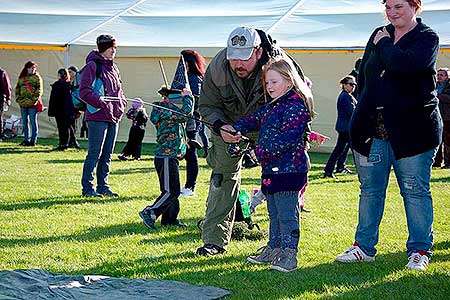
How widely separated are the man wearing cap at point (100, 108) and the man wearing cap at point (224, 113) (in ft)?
9.91

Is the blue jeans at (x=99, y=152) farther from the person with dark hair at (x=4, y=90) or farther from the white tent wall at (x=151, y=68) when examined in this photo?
the person with dark hair at (x=4, y=90)

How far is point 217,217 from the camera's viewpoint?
251 inches

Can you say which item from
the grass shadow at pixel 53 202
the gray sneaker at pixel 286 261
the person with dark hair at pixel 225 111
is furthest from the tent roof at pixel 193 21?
the gray sneaker at pixel 286 261

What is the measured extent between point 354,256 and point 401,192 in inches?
24.0

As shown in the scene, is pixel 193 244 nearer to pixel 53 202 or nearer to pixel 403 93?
pixel 403 93

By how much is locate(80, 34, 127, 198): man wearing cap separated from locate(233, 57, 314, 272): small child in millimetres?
3610

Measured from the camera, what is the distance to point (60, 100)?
16797mm

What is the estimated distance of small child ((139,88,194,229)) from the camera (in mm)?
7625

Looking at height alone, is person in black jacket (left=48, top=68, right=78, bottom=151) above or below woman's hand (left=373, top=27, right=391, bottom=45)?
below

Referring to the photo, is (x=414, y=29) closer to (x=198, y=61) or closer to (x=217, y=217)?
(x=217, y=217)

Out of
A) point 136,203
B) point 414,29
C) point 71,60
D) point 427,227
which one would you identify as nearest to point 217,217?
point 427,227

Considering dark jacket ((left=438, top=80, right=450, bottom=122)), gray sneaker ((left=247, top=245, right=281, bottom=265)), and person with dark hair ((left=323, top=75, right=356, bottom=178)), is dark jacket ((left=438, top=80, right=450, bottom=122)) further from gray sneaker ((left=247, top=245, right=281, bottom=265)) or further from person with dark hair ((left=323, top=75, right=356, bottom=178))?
gray sneaker ((left=247, top=245, right=281, bottom=265))

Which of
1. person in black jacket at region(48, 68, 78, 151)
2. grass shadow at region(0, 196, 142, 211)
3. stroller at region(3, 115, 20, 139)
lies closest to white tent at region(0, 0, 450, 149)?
stroller at region(3, 115, 20, 139)

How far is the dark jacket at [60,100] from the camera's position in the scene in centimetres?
1673
